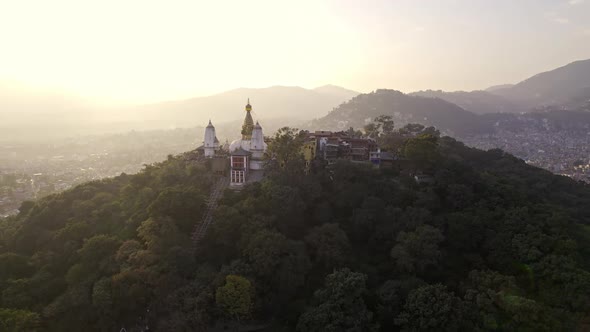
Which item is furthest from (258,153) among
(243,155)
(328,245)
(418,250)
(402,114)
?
(402,114)

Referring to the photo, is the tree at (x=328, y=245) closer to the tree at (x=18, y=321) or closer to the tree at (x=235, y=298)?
the tree at (x=235, y=298)

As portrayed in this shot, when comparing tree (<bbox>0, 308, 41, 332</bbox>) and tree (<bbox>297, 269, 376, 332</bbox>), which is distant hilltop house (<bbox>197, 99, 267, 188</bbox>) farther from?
tree (<bbox>0, 308, 41, 332</bbox>)

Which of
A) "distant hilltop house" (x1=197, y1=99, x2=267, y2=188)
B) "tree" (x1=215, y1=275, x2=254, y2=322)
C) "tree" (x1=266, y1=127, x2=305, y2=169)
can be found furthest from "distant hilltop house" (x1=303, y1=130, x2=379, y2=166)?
"tree" (x1=215, y1=275, x2=254, y2=322)

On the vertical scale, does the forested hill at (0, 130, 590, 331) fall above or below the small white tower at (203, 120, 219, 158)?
below

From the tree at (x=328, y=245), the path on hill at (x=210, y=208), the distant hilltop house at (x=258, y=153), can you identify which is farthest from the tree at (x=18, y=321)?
the distant hilltop house at (x=258, y=153)

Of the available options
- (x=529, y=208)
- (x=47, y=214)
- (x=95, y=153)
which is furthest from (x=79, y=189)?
(x=95, y=153)

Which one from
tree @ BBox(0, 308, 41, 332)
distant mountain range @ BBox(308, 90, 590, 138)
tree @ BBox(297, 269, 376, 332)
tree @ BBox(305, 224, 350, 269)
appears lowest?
tree @ BBox(0, 308, 41, 332)

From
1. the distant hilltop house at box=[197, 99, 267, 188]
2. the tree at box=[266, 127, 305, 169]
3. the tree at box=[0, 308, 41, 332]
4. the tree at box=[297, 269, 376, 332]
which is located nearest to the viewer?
the tree at box=[297, 269, 376, 332]

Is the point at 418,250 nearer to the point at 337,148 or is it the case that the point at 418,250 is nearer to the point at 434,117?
the point at 337,148
